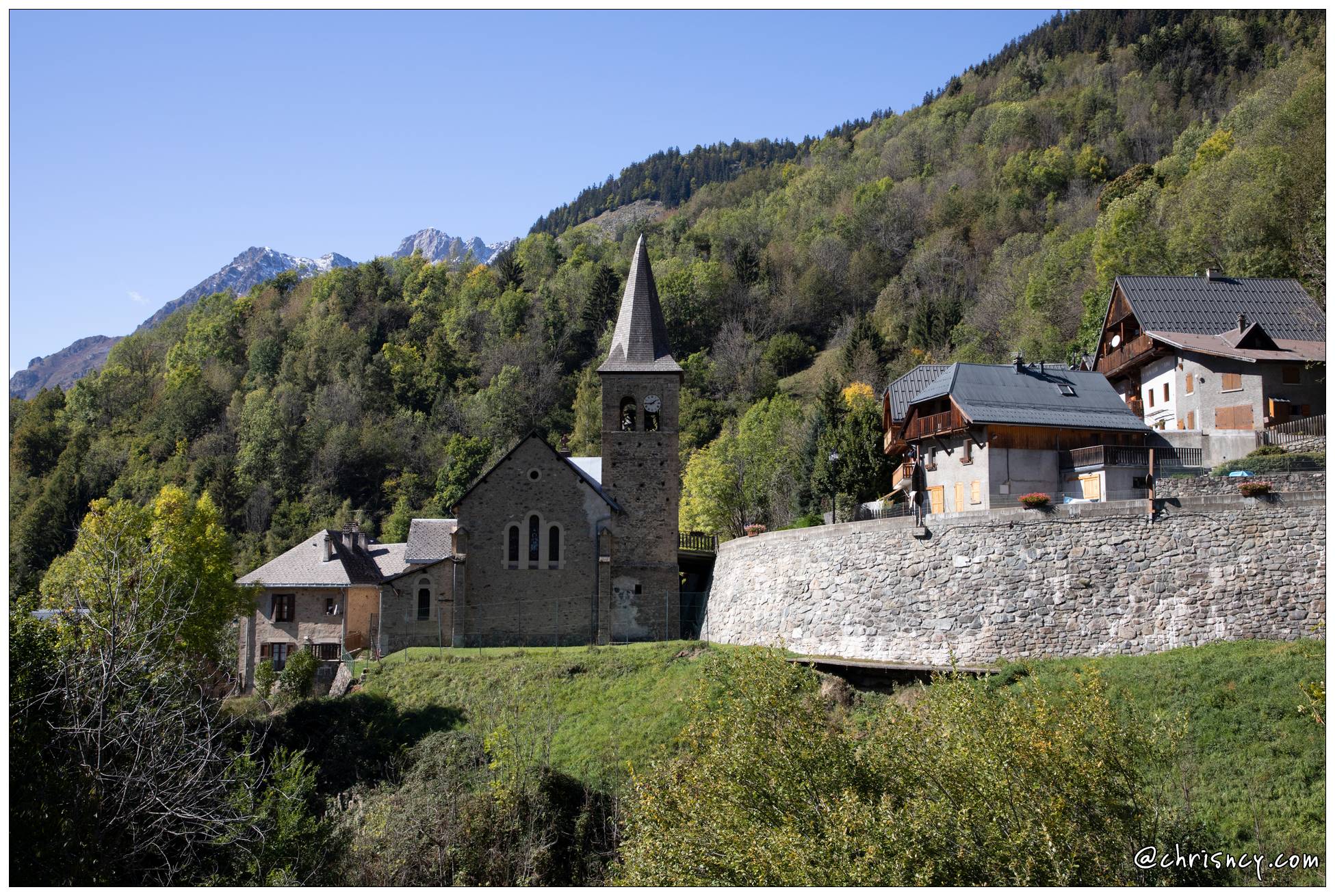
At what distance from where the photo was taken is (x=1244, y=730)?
69.9 feet

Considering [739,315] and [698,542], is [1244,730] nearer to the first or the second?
[698,542]

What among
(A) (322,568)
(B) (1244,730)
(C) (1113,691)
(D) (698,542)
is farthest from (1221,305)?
(A) (322,568)

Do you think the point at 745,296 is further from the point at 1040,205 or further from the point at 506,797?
the point at 506,797

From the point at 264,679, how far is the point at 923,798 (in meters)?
25.6

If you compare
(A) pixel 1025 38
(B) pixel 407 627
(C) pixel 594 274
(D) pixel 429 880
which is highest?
(A) pixel 1025 38

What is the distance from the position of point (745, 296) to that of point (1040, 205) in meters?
25.6

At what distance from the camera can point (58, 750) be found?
1989 centimetres

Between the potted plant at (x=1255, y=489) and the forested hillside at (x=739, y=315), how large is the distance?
28779 millimetres

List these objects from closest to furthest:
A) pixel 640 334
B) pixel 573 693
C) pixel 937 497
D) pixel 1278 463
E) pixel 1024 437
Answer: pixel 1278 463 → pixel 573 693 → pixel 1024 437 → pixel 937 497 → pixel 640 334

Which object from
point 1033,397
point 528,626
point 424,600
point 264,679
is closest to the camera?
point 1033,397

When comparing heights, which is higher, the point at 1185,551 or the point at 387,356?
the point at 387,356

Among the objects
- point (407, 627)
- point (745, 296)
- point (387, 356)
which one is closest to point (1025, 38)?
point (745, 296)

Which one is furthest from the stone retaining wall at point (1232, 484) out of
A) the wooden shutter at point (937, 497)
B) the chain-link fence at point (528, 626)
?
the chain-link fence at point (528, 626)

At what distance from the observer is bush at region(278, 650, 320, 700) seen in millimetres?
36344
